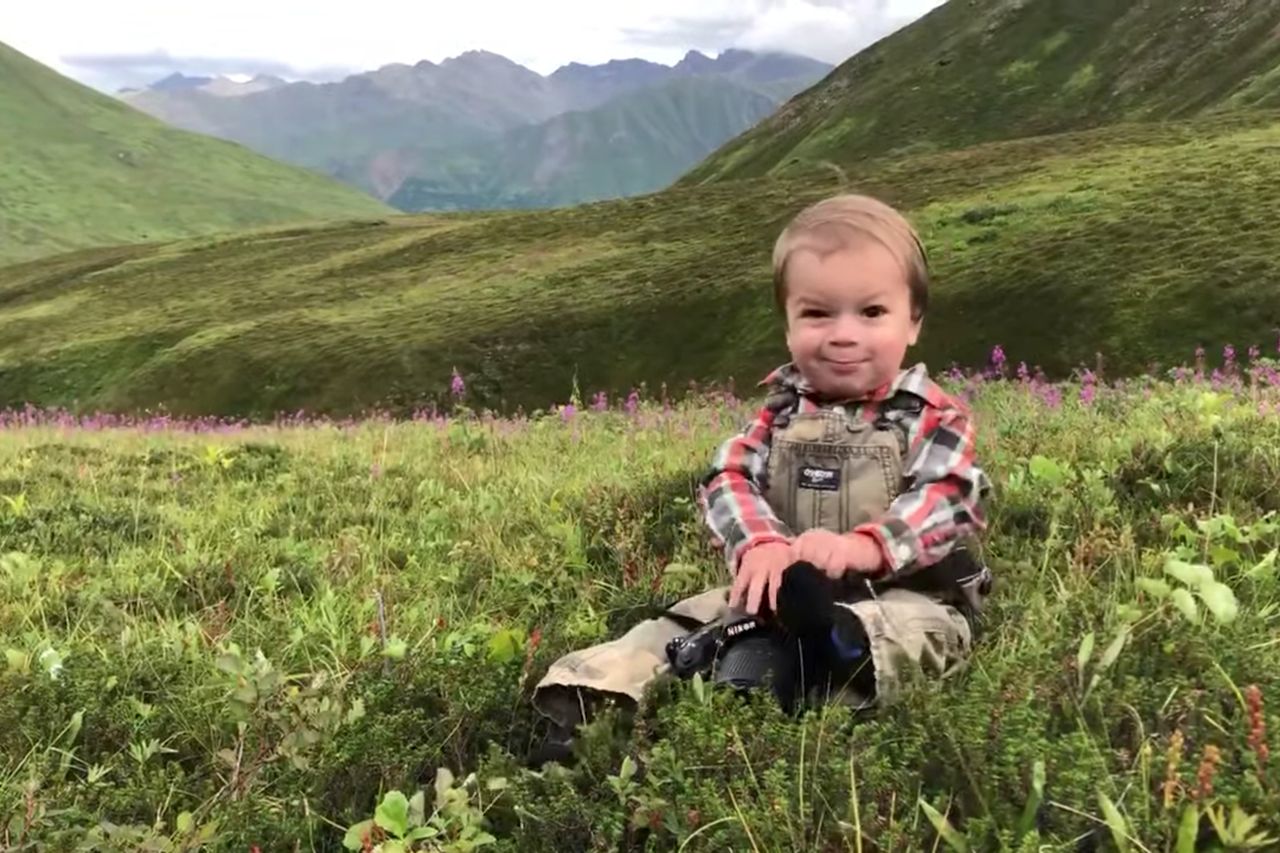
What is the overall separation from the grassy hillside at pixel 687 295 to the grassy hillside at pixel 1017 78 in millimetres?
44082

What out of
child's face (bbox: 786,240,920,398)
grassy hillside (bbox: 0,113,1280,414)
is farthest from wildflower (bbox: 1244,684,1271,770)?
grassy hillside (bbox: 0,113,1280,414)

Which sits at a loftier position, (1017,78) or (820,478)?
(1017,78)

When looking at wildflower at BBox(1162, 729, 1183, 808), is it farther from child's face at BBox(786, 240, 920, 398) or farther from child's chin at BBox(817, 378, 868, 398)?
child's chin at BBox(817, 378, 868, 398)

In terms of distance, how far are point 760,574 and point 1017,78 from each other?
147894 mm

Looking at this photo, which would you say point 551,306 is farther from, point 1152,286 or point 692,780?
point 692,780

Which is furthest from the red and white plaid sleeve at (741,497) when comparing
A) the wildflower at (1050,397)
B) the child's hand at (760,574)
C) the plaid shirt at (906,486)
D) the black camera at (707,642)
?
the wildflower at (1050,397)

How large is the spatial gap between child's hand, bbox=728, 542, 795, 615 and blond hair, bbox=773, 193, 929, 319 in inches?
43.8

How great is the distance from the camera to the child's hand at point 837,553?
381 cm

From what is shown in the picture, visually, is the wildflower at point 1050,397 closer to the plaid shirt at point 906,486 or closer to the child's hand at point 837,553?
the plaid shirt at point 906,486

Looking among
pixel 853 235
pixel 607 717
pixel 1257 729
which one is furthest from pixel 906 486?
pixel 1257 729

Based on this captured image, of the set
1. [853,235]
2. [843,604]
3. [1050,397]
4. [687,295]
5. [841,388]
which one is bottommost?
[687,295]

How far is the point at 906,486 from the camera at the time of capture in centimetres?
431

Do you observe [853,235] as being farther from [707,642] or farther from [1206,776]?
[1206,776]

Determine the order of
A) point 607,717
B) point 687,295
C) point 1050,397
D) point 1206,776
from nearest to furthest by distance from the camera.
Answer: point 1206,776
point 607,717
point 1050,397
point 687,295
